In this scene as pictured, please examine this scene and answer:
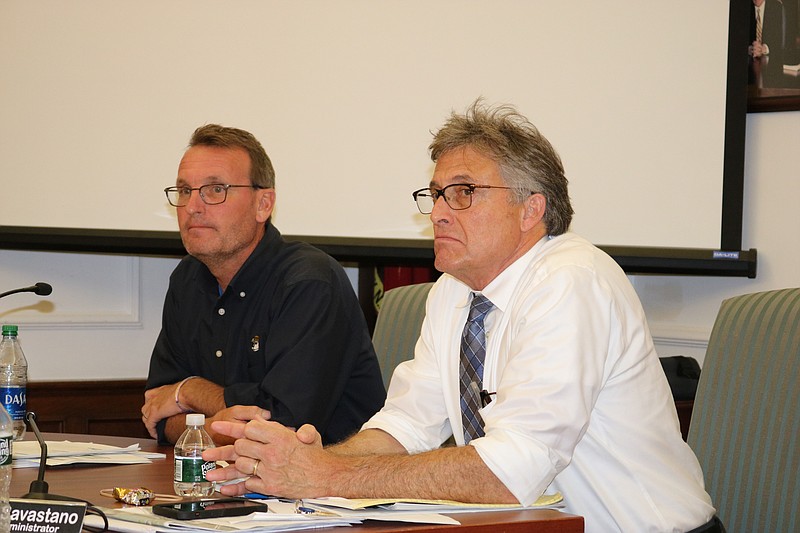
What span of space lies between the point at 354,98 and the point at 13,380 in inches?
62.2

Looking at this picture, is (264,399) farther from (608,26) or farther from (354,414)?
(608,26)

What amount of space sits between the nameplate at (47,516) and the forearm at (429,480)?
43cm

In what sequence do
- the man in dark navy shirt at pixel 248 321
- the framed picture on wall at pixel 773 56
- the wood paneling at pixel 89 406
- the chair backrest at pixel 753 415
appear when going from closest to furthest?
the chair backrest at pixel 753 415, the man in dark navy shirt at pixel 248 321, the framed picture on wall at pixel 773 56, the wood paneling at pixel 89 406

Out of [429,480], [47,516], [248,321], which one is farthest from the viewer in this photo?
[248,321]

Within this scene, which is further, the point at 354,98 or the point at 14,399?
the point at 354,98

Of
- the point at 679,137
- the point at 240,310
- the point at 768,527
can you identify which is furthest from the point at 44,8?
the point at 768,527

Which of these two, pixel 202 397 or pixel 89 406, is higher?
pixel 202 397

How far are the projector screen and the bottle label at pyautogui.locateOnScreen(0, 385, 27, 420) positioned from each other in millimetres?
1437

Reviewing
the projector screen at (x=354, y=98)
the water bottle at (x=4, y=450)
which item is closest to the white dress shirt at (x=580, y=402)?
the water bottle at (x=4, y=450)

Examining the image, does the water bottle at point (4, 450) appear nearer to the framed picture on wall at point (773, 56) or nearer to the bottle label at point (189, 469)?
the bottle label at point (189, 469)

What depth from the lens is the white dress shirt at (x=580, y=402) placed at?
1.59m

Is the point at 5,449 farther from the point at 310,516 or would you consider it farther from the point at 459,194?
the point at 459,194

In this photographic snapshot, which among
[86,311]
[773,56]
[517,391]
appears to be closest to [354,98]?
[773,56]

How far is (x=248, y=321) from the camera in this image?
2.54 metres
